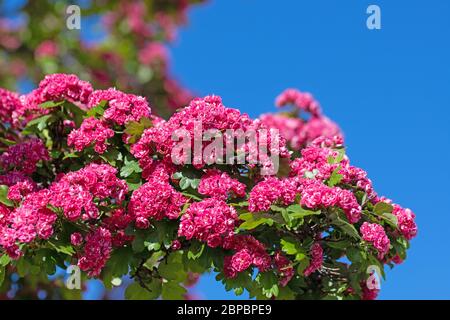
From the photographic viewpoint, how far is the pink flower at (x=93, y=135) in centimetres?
588

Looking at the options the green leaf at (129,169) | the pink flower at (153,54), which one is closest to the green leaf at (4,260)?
the green leaf at (129,169)

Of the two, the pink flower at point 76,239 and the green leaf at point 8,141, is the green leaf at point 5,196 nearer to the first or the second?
the pink flower at point 76,239

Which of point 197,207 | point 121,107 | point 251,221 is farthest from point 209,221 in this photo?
point 121,107

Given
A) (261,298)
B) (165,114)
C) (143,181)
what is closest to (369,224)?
(261,298)

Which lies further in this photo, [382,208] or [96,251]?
[382,208]

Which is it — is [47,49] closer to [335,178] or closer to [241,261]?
[335,178]

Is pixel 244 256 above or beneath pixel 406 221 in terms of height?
beneath

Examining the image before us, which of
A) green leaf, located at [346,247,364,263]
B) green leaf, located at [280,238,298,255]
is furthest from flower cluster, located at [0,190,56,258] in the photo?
green leaf, located at [346,247,364,263]

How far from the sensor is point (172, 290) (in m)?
6.48

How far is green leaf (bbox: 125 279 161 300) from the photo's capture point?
6.55m

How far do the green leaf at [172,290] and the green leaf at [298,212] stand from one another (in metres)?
1.62

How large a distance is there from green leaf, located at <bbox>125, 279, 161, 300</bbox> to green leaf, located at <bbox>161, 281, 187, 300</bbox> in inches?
2.6

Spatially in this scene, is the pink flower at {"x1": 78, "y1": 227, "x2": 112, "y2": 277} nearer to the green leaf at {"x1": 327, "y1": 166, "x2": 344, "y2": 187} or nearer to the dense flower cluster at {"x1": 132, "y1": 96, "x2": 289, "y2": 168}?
the dense flower cluster at {"x1": 132, "y1": 96, "x2": 289, "y2": 168}

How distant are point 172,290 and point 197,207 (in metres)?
1.44
